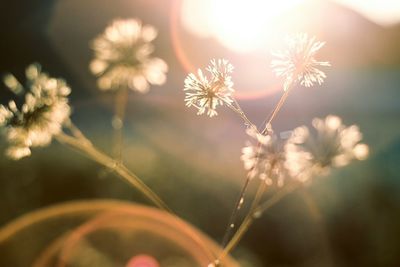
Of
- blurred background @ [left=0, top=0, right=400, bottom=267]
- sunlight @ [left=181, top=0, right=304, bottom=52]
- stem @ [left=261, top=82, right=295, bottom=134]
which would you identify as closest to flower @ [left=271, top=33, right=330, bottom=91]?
stem @ [left=261, top=82, right=295, bottom=134]

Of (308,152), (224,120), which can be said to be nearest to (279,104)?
(308,152)

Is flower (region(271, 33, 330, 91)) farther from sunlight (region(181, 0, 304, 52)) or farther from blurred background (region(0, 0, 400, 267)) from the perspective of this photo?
sunlight (region(181, 0, 304, 52))

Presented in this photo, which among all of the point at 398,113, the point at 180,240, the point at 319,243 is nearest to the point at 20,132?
the point at 180,240

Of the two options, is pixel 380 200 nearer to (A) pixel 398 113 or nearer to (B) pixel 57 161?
(A) pixel 398 113

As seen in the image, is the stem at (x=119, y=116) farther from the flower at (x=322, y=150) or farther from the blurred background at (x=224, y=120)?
the blurred background at (x=224, y=120)

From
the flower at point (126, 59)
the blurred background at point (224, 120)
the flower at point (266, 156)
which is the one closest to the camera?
the flower at point (126, 59)

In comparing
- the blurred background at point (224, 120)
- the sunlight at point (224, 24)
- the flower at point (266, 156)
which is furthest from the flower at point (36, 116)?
the sunlight at point (224, 24)
